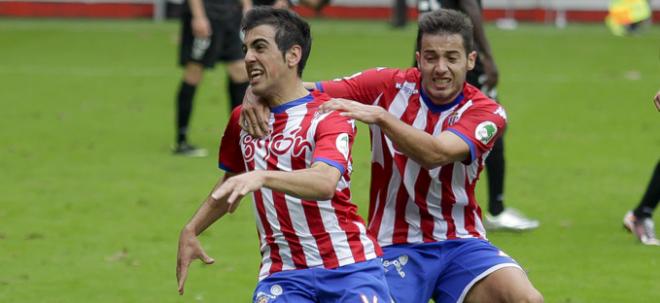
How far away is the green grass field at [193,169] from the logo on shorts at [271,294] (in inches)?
91.6

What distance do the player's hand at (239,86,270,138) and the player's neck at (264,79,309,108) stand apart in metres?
0.04

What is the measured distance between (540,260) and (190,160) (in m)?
4.68

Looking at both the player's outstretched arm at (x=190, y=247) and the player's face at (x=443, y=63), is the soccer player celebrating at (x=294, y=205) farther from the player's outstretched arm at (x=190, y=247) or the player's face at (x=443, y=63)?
the player's face at (x=443, y=63)

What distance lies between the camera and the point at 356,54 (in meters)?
21.2

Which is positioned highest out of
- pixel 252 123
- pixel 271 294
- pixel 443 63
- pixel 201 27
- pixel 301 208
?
pixel 443 63

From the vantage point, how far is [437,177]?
20.0 ft

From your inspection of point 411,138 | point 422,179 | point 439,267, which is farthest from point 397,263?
point 411,138

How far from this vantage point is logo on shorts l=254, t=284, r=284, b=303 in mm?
5180

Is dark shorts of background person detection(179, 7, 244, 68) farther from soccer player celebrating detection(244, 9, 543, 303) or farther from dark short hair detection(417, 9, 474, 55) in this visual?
dark short hair detection(417, 9, 474, 55)

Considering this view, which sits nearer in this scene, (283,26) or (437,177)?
(283,26)

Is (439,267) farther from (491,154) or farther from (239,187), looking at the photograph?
(491,154)

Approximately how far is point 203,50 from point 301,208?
7.14 meters

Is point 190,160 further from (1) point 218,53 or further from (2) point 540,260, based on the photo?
(2) point 540,260

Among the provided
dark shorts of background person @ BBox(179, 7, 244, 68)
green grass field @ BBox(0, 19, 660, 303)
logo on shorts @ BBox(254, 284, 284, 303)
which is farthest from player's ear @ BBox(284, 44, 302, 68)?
dark shorts of background person @ BBox(179, 7, 244, 68)
